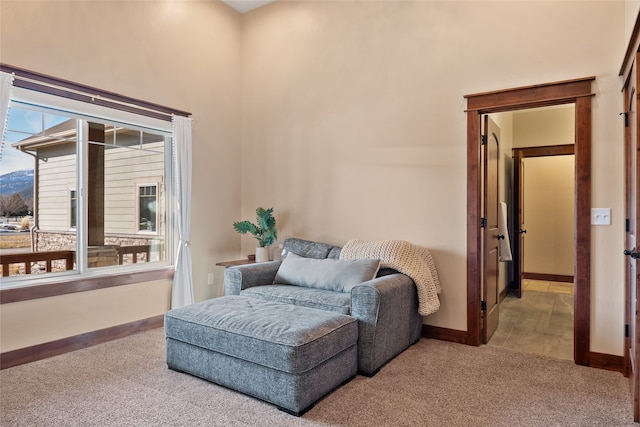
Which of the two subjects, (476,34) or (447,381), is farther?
(476,34)

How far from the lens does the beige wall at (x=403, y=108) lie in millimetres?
2914

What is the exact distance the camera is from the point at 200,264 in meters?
4.46

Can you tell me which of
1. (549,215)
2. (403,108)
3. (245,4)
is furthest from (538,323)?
(245,4)

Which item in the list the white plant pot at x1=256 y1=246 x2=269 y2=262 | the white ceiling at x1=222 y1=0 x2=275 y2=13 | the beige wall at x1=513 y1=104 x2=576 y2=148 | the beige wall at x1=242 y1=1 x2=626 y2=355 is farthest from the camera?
the beige wall at x1=513 y1=104 x2=576 y2=148

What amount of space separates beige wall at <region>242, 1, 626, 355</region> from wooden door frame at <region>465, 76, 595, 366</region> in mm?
60

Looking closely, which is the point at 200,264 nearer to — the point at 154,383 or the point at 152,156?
the point at 152,156

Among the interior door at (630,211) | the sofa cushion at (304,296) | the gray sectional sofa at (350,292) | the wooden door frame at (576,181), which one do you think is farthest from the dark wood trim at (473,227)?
the sofa cushion at (304,296)

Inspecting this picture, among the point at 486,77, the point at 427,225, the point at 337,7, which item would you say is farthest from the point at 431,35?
the point at 427,225

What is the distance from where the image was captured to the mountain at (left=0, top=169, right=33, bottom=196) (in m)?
3.06

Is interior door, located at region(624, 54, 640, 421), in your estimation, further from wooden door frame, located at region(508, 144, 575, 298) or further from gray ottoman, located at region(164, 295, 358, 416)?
wooden door frame, located at region(508, 144, 575, 298)

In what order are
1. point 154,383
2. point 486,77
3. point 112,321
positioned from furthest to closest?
1. point 112,321
2. point 486,77
3. point 154,383

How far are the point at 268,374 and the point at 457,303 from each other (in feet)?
6.40

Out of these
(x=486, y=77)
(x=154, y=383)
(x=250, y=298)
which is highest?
(x=486, y=77)

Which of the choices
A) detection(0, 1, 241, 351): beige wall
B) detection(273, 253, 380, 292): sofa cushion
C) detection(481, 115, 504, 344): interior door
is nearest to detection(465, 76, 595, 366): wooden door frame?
detection(481, 115, 504, 344): interior door
